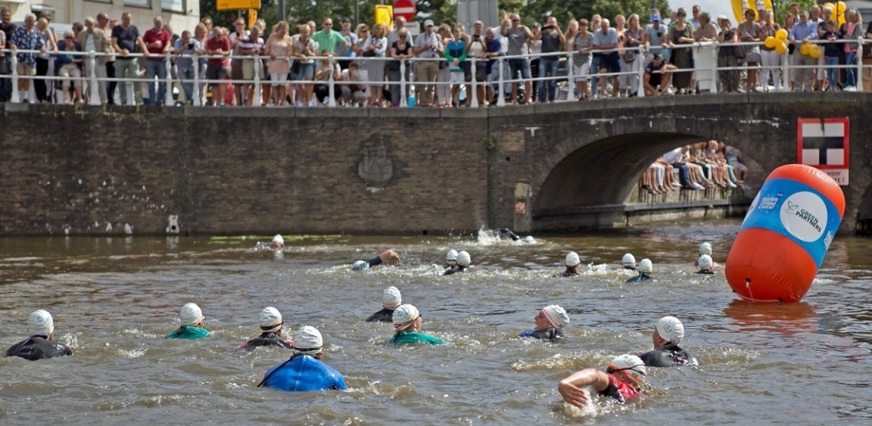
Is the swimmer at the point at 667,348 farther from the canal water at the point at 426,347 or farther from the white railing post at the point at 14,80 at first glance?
the white railing post at the point at 14,80

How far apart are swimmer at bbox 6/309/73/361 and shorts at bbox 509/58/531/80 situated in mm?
16905

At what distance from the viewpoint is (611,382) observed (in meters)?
13.0

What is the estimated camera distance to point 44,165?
31.8 m

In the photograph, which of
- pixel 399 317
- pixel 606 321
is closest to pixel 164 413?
pixel 399 317

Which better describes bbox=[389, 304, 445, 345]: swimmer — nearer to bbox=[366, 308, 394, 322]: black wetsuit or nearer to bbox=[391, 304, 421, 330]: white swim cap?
bbox=[391, 304, 421, 330]: white swim cap

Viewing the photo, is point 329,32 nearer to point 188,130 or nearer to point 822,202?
point 188,130

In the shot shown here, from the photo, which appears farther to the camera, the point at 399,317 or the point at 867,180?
the point at 867,180

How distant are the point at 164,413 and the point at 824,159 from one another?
19.2 meters

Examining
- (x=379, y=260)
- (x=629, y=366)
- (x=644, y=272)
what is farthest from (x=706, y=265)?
(x=629, y=366)

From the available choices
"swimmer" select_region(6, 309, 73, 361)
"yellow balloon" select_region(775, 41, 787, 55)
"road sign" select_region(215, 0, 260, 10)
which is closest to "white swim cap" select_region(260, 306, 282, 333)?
"swimmer" select_region(6, 309, 73, 361)

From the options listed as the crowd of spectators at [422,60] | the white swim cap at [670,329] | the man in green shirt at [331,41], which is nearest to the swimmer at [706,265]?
the crowd of spectators at [422,60]

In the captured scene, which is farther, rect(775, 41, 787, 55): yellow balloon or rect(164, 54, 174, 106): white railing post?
rect(164, 54, 174, 106): white railing post

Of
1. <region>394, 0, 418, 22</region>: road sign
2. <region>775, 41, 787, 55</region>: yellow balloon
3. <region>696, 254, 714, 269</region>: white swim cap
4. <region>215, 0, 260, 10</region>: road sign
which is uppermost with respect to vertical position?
<region>215, 0, 260, 10</region>: road sign

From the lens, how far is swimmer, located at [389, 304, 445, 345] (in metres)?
16.0
